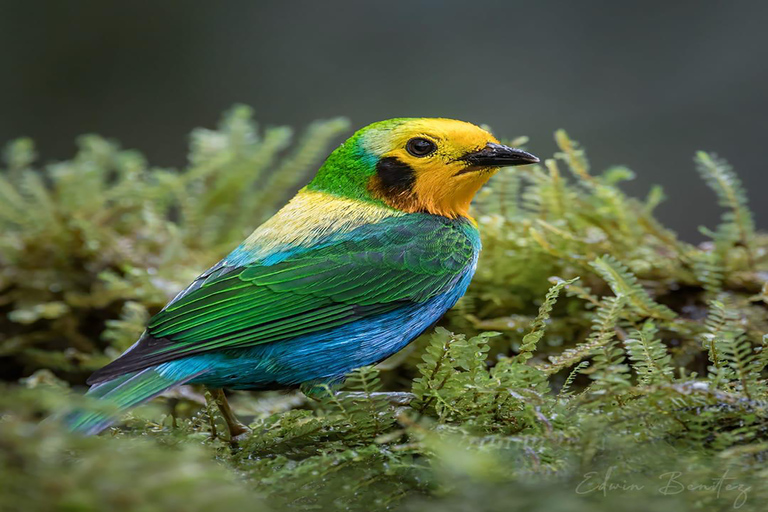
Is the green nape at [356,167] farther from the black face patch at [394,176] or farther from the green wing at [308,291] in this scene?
the green wing at [308,291]

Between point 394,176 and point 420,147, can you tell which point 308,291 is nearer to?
point 394,176

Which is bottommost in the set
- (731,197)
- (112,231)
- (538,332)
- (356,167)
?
(538,332)

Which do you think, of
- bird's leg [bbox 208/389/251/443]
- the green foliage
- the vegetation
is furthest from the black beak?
the green foliage

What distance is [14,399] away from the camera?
102cm

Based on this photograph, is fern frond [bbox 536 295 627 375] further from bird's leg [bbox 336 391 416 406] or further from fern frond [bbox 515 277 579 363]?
bird's leg [bbox 336 391 416 406]

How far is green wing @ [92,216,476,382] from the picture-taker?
2.01 meters

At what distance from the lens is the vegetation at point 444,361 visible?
1.16m

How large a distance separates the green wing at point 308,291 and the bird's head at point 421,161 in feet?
0.52

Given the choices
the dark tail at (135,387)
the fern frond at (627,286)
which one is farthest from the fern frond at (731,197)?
the dark tail at (135,387)

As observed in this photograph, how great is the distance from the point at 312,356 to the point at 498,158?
97 centimetres

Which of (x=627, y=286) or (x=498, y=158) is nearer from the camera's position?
(x=627, y=286)

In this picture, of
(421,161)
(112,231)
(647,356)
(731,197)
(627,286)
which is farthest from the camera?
(112,231)

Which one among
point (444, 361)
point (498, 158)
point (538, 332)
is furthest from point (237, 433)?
point (498, 158)

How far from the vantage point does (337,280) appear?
2.19 m
